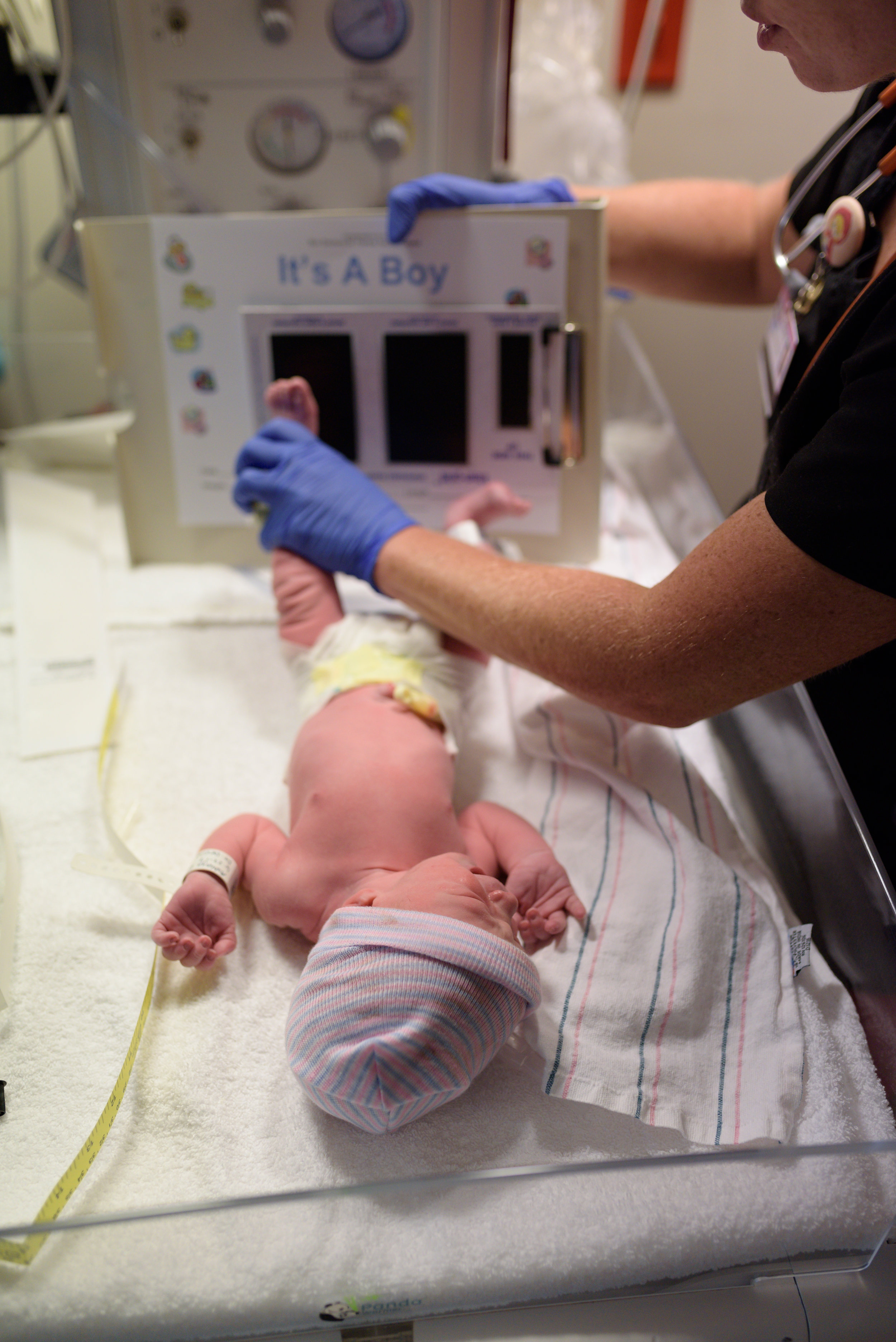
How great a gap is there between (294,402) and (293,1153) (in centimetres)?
94

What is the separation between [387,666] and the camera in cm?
114

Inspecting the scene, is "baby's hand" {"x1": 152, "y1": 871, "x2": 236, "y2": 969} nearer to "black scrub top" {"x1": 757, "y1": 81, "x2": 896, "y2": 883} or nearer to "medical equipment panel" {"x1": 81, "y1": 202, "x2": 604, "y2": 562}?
"black scrub top" {"x1": 757, "y1": 81, "x2": 896, "y2": 883}

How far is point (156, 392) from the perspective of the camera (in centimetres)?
143

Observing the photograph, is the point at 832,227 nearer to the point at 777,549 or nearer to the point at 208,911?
the point at 777,549

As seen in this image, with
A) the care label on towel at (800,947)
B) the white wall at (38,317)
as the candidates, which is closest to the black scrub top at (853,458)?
the care label on towel at (800,947)

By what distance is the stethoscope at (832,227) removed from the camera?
96 cm

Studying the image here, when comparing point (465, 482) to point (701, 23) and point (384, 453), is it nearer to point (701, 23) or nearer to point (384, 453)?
point (384, 453)

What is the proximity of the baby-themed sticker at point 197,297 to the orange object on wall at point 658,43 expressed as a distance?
4.23 ft

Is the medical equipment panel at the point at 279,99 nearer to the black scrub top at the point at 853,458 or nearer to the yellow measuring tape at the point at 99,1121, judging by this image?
the black scrub top at the point at 853,458

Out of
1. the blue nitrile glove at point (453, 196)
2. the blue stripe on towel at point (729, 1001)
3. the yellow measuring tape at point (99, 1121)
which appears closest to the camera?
the yellow measuring tape at point (99, 1121)

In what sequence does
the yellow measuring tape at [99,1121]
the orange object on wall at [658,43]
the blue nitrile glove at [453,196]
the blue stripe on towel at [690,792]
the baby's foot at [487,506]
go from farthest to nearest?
the orange object on wall at [658,43], the baby's foot at [487,506], the blue nitrile glove at [453,196], the blue stripe on towel at [690,792], the yellow measuring tape at [99,1121]

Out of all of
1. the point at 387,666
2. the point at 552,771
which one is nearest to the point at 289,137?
the point at 387,666

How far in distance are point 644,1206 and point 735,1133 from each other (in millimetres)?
114

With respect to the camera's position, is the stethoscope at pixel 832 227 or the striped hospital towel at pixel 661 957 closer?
the striped hospital towel at pixel 661 957
